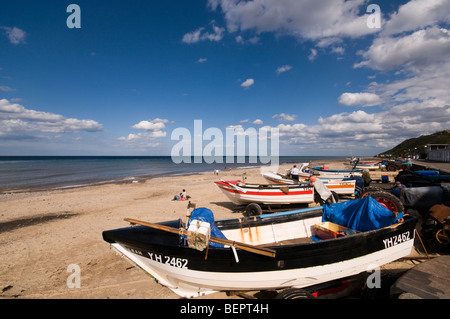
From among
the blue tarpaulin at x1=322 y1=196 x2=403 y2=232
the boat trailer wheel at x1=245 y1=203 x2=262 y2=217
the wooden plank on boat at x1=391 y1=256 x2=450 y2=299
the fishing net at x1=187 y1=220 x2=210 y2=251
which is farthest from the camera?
the boat trailer wheel at x1=245 y1=203 x2=262 y2=217

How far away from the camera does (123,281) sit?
5.34 meters

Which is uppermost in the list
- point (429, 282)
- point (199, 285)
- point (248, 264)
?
point (248, 264)

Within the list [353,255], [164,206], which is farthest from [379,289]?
[164,206]

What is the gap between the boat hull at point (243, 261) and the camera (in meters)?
4.05

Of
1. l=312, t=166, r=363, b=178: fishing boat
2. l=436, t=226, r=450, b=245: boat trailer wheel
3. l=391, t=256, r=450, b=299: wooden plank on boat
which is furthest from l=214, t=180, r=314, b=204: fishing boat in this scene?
l=312, t=166, r=363, b=178: fishing boat

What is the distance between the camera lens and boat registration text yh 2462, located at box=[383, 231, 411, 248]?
4912 millimetres

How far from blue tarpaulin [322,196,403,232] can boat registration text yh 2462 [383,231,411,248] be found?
35 cm

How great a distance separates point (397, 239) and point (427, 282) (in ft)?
4.34

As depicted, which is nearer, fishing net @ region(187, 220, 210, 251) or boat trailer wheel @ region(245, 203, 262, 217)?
fishing net @ region(187, 220, 210, 251)

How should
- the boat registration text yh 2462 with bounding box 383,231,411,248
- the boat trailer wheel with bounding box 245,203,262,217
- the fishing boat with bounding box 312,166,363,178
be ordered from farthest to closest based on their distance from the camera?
the fishing boat with bounding box 312,166,363,178, the boat trailer wheel with bounding box 245,203,262,217, the boat registration text yh 2462 with bounding box 383,231,411,248

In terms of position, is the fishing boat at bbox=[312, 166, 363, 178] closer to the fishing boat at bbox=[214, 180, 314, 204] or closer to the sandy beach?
the fishing boat at bbox=[214, 180, 314, 204]

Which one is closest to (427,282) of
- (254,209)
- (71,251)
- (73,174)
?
(254,209)
